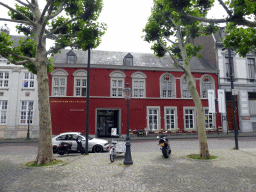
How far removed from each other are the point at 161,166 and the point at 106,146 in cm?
485

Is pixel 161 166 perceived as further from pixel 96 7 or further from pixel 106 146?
pixel 96 7

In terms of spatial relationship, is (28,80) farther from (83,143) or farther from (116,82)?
(83,143)

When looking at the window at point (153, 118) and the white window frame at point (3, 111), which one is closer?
the white window frame at point (3, 111)

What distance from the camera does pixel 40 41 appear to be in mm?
8055

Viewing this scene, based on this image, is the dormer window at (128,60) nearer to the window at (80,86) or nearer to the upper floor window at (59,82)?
the window at (80,86)

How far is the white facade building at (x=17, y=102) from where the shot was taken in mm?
19875

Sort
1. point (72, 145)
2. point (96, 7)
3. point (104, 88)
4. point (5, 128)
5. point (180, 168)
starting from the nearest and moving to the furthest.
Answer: point (180, 168) < point (96, 7) < point (72, 145) < point (5, 128) < point (104, 88)

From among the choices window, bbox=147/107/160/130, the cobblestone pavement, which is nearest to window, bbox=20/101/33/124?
window, bbox=147/107/160/130

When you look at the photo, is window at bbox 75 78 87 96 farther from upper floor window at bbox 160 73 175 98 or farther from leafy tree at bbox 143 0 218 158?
leafy tree at bbox 143 0 218 158

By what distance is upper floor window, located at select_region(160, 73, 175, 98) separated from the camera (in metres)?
22.4

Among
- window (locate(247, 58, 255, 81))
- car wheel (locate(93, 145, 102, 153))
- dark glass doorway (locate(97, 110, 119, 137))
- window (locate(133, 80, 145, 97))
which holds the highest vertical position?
window (locate(247, 58, 255, 81))

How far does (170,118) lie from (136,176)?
16.8 meters

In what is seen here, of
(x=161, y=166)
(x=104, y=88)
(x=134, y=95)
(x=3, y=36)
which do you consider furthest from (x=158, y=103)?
(x=3, y=36)

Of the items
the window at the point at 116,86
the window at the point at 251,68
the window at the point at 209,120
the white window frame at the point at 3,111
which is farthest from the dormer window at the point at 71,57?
the window at the point at 251,68
